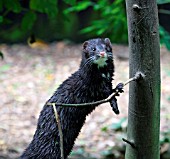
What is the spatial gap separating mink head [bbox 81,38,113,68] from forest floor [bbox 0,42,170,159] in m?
2.33

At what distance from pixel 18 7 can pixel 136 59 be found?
2.29m

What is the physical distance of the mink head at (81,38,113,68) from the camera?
344cm

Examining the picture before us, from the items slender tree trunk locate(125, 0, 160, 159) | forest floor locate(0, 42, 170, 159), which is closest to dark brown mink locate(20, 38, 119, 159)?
slender tree trunk locate(125, 0, 160, 159)

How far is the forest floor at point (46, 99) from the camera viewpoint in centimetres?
622

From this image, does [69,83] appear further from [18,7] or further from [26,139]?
[26,139]

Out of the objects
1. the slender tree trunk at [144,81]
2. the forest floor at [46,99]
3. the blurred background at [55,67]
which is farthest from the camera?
the forest floor at [46,99]

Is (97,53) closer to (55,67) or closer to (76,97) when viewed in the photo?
(76,97)

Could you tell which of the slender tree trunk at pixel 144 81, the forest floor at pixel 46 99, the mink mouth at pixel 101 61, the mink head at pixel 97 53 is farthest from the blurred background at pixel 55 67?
the slender tree trunk at pixel 144 81

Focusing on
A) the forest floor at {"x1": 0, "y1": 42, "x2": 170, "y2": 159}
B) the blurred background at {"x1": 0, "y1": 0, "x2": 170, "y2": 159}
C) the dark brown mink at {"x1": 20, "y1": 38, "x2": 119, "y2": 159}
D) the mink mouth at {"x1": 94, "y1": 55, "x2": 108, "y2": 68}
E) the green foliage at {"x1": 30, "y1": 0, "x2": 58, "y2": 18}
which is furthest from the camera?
the forest floor at {"x1": 0, "y1": 42, "x2": 170, "y2": 159}

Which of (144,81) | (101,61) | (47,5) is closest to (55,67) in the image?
(47,5)

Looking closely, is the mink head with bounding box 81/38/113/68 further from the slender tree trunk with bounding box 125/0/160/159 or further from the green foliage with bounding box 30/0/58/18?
the green foliage with bounding box 30/0/58/18

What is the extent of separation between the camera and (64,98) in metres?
3.68

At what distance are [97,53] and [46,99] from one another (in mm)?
4711

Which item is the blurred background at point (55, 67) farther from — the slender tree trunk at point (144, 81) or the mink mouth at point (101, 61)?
the slender tree trunk at point (144, 81)
